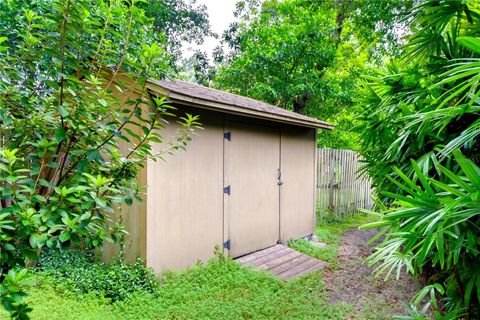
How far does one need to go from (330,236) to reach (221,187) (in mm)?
3381

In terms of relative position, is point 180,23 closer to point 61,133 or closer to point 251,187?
point 251,187

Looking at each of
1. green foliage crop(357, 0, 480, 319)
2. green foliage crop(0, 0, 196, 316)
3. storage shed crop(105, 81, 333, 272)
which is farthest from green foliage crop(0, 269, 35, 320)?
storage shed crop(105, 81, 333, 272)

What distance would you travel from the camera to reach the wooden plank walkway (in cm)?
480

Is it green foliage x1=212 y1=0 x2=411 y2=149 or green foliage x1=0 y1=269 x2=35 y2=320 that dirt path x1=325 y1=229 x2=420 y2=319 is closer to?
green foliage x1=0 y1=269 x2=35 y2=320

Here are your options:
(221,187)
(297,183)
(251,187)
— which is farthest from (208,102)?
(297,183)

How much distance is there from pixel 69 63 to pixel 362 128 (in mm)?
3345

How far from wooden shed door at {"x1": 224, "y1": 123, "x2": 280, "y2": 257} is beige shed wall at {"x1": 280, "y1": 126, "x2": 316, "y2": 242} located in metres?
0.25

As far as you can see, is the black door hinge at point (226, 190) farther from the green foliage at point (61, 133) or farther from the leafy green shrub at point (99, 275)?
the green foliage at point (61, 133)

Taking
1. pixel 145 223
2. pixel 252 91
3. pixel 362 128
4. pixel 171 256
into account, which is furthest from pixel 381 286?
pixel 252 91

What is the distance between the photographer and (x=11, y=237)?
1.28m

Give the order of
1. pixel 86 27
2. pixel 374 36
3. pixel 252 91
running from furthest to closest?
pixel 252 91
pixel 374 36
pixel 86 27

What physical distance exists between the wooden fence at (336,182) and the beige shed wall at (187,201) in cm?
418

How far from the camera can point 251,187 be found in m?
5.47

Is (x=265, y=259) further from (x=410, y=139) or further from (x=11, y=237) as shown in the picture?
(x=11, y=237)
